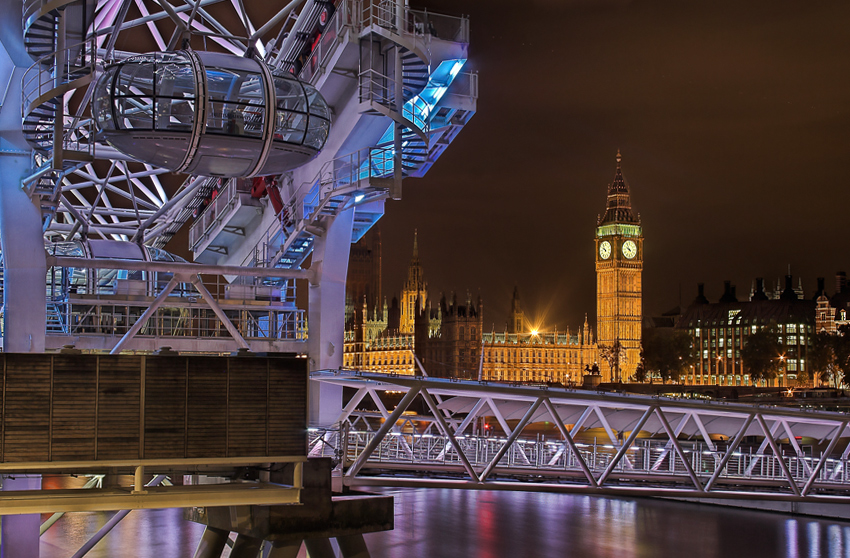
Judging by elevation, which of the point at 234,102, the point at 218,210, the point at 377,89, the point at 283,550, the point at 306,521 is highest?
the point at 377,89

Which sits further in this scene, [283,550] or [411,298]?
[411,298]

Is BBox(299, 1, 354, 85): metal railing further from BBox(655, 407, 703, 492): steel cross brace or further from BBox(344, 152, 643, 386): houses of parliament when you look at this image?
BBox(344, 152, 643, 386): houses of parliament

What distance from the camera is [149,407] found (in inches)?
659

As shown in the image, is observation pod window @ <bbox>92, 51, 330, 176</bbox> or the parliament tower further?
the parliament tower

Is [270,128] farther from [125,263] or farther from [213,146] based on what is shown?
[125,263]

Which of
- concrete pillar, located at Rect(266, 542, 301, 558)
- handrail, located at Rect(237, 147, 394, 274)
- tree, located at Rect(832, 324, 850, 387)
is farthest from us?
tree, located at Rect(832, 324, 850, 387)

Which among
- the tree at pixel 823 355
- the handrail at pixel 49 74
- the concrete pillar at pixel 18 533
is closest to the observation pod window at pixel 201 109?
the handrail at pixel 49 74

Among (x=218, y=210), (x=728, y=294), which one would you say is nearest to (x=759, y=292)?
(x=728, y=294)

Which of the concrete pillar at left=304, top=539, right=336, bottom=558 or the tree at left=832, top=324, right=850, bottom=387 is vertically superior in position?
the tree at left=832, top=324, right=850, bottom=387

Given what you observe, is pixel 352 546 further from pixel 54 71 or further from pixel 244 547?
pixel 54 71

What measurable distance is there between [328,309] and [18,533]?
11.6 m

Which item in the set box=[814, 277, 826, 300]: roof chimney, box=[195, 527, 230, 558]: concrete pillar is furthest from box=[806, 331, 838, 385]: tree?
box=[195, 527, 230, 558]: concrete pillar

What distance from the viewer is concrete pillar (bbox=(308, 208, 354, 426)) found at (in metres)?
32.4

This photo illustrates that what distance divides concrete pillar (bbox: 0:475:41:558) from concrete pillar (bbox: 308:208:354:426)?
903cm
